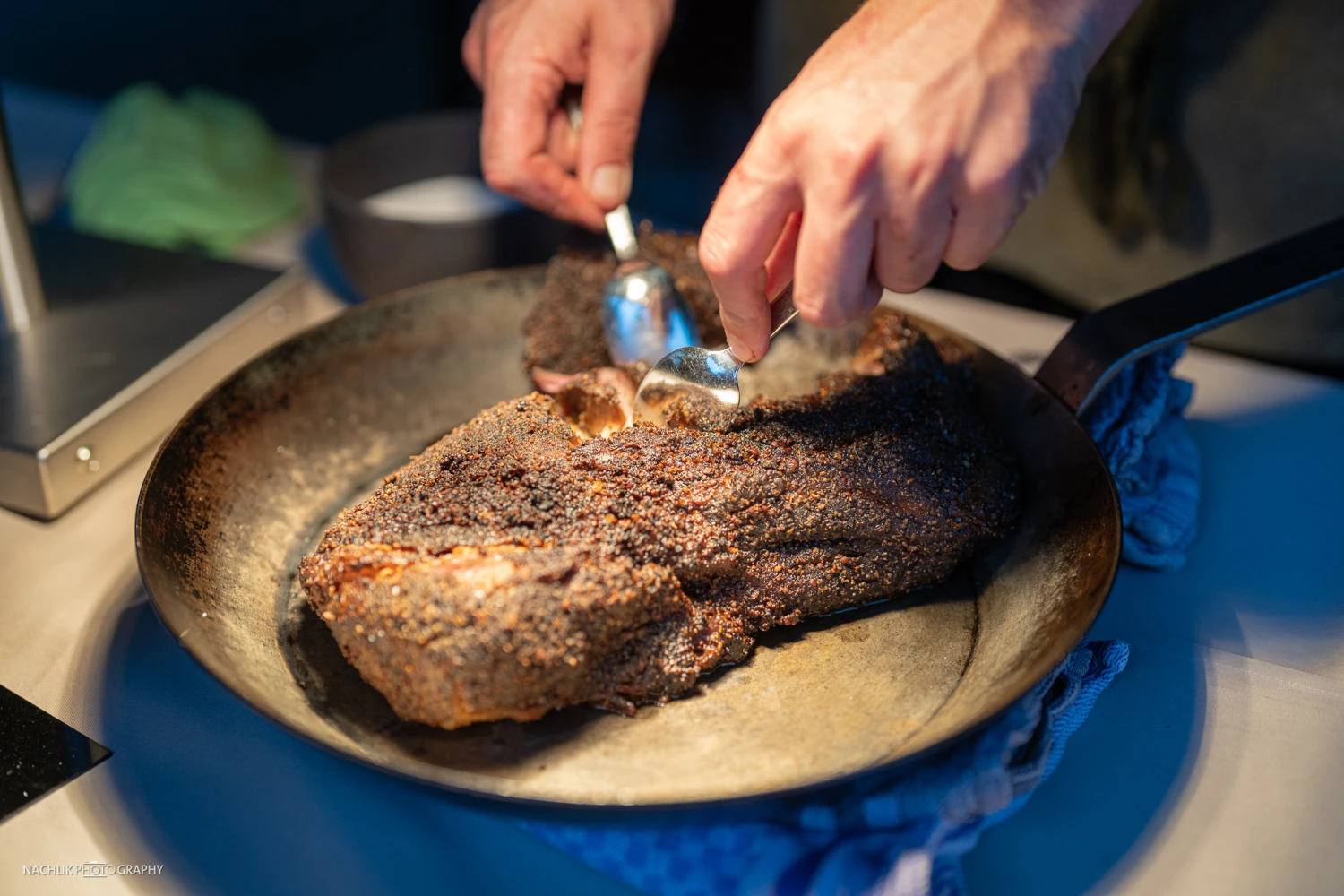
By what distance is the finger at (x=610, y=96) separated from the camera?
4.58 feet

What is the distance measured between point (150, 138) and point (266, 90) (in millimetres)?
1039

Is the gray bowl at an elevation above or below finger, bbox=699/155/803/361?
below

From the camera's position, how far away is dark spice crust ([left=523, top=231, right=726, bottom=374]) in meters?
1.39

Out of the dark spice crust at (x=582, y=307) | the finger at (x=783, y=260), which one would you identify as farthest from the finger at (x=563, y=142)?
the finger at (x=783, y=260)

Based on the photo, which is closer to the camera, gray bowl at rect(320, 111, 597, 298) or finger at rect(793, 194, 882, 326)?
finger at rect(793, 194, 882, 326)

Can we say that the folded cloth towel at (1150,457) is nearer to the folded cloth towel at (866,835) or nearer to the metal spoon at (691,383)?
the folded cloth towel at (866,835)

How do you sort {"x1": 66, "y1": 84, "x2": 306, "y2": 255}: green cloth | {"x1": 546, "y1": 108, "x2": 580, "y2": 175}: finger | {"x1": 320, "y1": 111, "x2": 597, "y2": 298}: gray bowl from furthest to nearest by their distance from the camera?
{"x1": 66, "y1": 84, "x2": 306, "y2": 255}: green cloth
{"x1": 320, "y1": 111, "x2": 597, "y2": 298}: gray bowl
{"x1": 546, "y1": 108, "x2": 580, "y2": 175}: finger

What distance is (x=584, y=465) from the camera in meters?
1.04

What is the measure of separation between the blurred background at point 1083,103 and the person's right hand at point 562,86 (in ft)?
2.07

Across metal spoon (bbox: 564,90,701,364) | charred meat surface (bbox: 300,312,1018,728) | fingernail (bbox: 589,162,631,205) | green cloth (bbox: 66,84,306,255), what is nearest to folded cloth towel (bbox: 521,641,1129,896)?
charred meat surface (bbox: 300,312,1018,728)

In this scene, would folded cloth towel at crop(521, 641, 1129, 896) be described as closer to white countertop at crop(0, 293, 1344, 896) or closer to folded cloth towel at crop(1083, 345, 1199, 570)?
white countertop at crop(0, 293, 1344, 896)

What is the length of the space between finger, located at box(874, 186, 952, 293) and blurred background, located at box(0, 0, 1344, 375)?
94 cm

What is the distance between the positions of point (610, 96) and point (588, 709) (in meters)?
0.85

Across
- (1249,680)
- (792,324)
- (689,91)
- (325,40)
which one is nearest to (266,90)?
(325,40)
